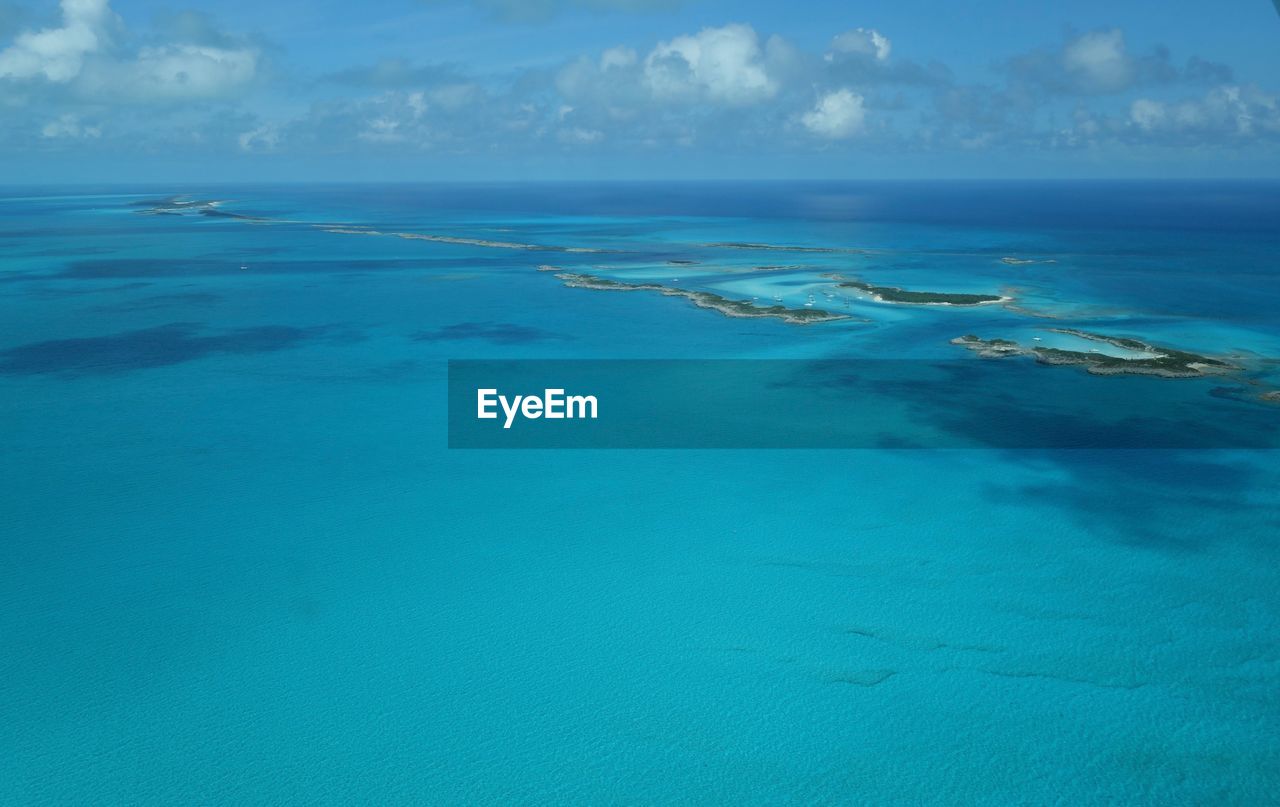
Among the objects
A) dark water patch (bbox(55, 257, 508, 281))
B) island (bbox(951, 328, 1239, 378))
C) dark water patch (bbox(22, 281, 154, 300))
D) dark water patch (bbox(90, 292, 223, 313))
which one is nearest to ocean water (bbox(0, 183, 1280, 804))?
island (bbox(951, 328, 1239, 378))

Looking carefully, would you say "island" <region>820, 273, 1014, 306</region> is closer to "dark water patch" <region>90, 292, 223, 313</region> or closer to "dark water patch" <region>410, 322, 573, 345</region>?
"dark water patch" <region>410, 322, 573, 345</region>

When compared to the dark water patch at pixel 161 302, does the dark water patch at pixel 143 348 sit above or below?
below

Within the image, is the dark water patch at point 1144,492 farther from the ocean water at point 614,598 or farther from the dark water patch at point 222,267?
the dark water patch at point 222,267

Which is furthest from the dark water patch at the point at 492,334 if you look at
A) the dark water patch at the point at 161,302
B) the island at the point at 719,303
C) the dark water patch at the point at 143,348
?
the dark water patch at the point at 161,302

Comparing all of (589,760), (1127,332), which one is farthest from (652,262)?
(589,760)

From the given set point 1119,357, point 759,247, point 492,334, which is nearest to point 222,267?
point 492,334

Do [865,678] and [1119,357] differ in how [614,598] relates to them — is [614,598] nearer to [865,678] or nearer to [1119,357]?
[865,678]
